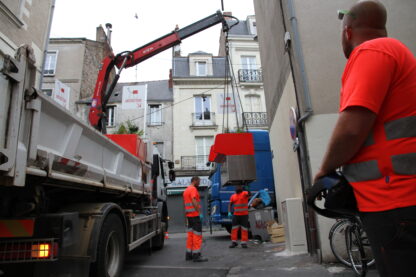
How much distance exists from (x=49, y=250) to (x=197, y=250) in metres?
3.90

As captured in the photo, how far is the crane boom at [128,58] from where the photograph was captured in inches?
313

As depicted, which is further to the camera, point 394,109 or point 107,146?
point 107,146

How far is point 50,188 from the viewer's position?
3.41 meters

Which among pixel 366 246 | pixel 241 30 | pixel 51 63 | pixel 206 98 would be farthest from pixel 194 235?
pixel 241 30

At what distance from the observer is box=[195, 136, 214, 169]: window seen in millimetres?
21938

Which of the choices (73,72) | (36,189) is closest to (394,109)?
(36,189)

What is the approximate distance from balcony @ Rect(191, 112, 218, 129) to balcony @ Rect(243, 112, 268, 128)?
235 cm

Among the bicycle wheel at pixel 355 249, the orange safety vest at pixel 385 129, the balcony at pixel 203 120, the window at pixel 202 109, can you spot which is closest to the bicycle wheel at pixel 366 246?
the bicycle wheel at pixel 355 249

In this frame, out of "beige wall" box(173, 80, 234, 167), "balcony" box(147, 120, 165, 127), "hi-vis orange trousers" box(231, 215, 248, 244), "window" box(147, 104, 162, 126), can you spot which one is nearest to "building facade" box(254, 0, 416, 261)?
"hi-vis orange trousers" box(231, 215, 248, 244)

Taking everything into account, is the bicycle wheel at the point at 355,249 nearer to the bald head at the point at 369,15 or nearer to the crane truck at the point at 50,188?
the crane truck at the point at 50,188

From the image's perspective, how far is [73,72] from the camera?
72.9 feet

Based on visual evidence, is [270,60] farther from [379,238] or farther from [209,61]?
[209,61]

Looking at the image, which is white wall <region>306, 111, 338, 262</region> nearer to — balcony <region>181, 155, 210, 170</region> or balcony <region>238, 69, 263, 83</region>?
balcony <region>181, 155, 210, 170</region>

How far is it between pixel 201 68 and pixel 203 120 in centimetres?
462
